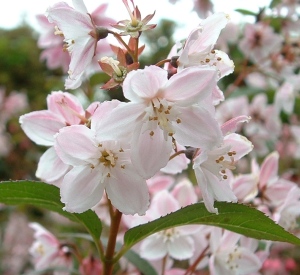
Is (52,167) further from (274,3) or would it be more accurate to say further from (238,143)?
(274,3)

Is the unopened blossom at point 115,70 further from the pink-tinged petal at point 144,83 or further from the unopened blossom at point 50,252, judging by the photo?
the unopened blossom at point 50,252

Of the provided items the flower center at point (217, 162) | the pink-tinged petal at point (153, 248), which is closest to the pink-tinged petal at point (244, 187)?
the pink-tinged petal at point (153, 248)

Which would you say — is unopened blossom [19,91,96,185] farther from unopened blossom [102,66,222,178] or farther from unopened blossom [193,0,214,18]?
unopened blossom [193,0,214,18]

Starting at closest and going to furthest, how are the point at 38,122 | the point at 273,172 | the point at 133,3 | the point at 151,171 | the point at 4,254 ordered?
the point at 151,171, the point at 133,3, the point at 38,122, the point at 273,172, the point at 4,254

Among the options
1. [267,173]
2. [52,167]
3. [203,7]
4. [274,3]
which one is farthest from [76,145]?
[274,3]

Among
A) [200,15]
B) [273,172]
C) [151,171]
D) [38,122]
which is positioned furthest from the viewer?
[200,15]

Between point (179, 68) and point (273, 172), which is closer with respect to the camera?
point (179, 68)

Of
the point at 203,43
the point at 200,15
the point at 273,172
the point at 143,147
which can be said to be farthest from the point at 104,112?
the point at 200,15

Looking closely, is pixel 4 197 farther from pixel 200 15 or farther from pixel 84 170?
pixel 200 15
